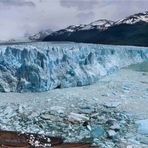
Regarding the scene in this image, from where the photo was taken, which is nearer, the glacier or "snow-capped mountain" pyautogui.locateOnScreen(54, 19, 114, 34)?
Answer: the glacier

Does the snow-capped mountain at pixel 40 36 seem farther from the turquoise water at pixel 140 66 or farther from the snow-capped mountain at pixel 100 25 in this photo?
the turquoise water at pixel 140 66

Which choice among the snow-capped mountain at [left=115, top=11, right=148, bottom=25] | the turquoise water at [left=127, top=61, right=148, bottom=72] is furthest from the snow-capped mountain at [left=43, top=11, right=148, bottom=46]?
the turquoise water at [left=127, top=61, right=148, bottom=72]

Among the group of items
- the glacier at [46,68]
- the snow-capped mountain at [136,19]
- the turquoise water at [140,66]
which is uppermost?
the snow-capped mountain at [136,19]

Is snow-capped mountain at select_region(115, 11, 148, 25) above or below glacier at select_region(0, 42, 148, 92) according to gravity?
above

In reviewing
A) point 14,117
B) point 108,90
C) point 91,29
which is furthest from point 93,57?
point 91,29

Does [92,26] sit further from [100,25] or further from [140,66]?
[140,66]

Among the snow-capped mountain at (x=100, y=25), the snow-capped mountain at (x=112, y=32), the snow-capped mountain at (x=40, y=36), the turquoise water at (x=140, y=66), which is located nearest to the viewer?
the turquoise water at (x=140, y=66)

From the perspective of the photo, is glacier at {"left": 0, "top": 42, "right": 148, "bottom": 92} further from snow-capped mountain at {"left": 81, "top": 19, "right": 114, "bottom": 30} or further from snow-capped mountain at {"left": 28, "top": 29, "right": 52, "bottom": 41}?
snow-capped mountain at {"left": 28, "top": 29, "right": 52, "bottom": 41}

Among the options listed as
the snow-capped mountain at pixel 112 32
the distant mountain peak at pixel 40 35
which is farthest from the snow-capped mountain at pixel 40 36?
the snow-capped mountain at pixel 112 32

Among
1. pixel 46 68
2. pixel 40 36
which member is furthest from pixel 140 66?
pixel 40 36

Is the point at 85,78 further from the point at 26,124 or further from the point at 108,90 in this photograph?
the point at 26,124

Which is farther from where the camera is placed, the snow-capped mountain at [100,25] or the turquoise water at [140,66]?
the snow-capped mountain at [100,25]
